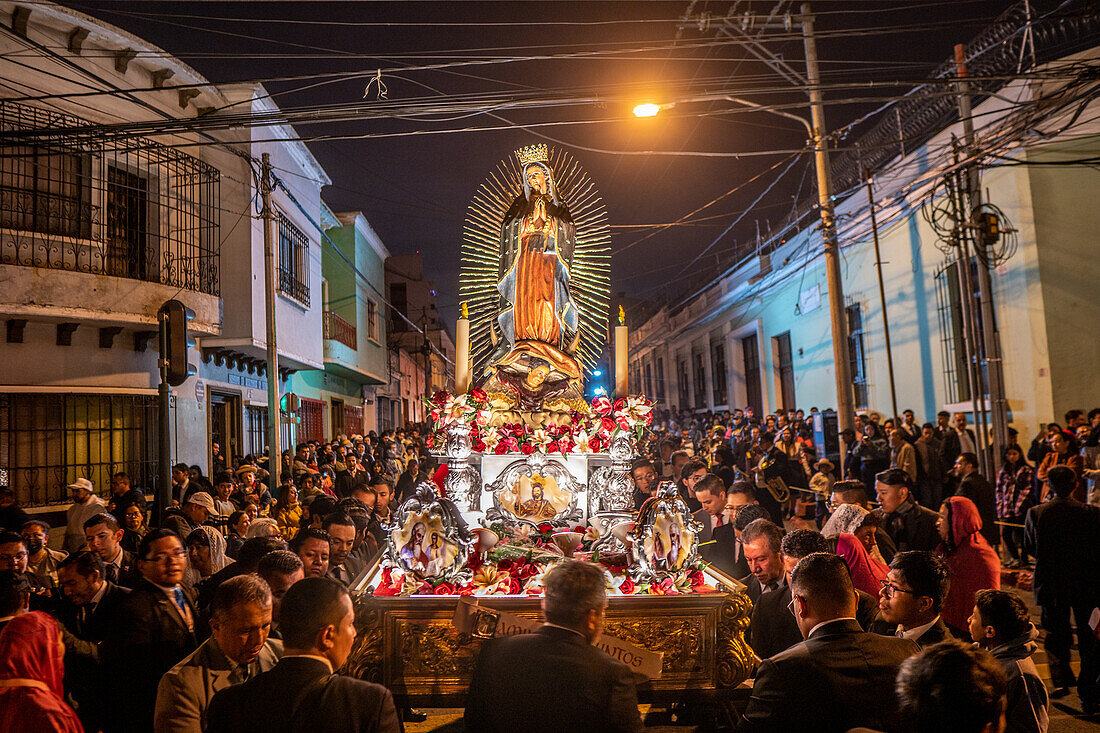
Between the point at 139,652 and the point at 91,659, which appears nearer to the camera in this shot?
the point at 139,652

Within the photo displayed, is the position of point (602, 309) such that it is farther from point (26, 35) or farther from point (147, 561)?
point (26, 35)

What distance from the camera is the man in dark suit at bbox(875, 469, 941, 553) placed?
582 cm

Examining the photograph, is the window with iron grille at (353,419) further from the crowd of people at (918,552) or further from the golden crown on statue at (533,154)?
the golden crown on statue at (533,154)

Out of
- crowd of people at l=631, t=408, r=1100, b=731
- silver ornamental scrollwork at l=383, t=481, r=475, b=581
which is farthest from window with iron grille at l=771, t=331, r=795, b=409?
silver ornamental scrollwork at l=383, t=481, r=475, b=581

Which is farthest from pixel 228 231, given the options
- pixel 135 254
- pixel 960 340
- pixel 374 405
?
pixel 374 405

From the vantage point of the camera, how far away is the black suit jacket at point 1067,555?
599 centimetres

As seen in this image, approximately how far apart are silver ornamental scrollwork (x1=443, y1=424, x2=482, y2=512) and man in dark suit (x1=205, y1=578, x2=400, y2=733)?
4255mm

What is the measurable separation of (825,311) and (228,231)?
14792 millimetres

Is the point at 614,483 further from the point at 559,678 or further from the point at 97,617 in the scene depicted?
the point at 559,678

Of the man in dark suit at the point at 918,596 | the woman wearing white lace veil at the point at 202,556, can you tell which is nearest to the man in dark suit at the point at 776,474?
the man in dark suit at the point at 918,596

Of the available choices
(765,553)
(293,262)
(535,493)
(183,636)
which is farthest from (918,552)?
(293,262)

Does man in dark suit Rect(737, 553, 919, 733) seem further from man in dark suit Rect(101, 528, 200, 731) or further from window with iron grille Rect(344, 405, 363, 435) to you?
window with iron grille Rect(344, 405, 363, 435)

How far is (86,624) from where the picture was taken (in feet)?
13.8

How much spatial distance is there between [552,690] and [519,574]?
2781 millimetres
